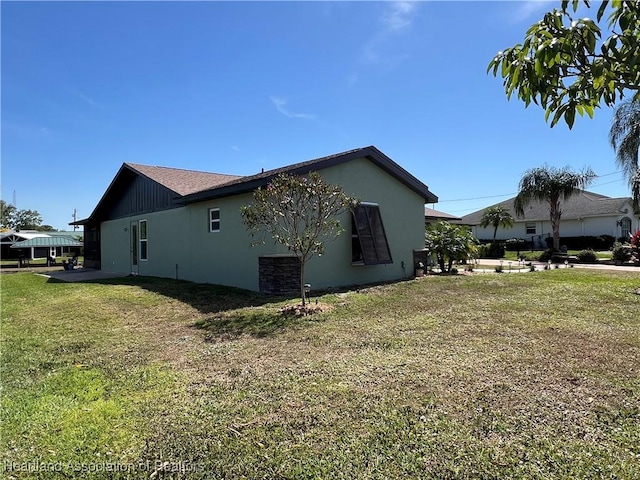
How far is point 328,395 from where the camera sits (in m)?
3.87

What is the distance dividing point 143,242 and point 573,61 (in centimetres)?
1819

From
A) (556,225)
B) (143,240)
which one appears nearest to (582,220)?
(556,225)

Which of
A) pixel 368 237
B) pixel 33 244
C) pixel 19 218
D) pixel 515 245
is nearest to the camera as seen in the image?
Result: pixel 368 237

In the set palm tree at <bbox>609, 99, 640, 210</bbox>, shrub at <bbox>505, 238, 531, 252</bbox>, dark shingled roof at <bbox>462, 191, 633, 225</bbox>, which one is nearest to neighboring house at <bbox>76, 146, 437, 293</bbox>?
Result: palm tree at <bbox>609, 99, 640, 210</bbox>

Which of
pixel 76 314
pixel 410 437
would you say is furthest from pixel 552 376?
pixel 76 314

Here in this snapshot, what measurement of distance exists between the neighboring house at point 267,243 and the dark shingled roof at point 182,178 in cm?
5

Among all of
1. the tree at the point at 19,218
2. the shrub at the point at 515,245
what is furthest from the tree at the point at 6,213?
the shrub at the point at 515,245

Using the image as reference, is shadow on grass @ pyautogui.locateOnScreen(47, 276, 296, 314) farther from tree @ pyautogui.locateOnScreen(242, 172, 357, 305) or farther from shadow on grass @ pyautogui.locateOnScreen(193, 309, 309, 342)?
tree @ pyautogui.locateOnScreen(242, 172, 357, 305)

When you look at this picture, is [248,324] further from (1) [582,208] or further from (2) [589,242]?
(1) [582,208]

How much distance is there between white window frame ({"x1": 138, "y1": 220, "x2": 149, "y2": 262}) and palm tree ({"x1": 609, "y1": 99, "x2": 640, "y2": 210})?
2033 centimetres

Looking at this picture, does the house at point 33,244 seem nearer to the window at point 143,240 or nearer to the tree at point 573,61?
the window at point 143,240

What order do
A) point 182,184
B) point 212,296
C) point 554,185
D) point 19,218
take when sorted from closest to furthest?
point 212,296, point 182,184, point 554,185, point 19,218

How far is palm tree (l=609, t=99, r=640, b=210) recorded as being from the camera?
16005 mm

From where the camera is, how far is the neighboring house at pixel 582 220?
101 ft
